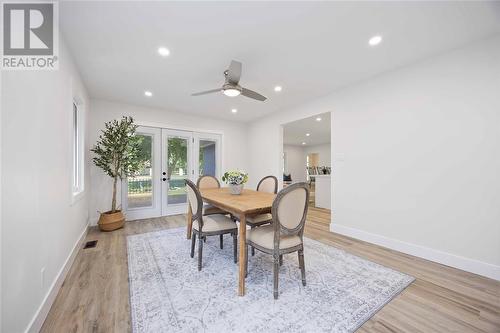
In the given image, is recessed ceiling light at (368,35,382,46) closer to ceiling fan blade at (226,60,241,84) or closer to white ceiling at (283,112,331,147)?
ceiling fan blade at (226,60,241,84)

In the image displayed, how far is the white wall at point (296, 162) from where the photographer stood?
10992 millimetres

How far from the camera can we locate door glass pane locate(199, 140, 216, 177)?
517 centimetres

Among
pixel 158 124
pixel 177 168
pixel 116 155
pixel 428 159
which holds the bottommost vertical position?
pixel 177 168

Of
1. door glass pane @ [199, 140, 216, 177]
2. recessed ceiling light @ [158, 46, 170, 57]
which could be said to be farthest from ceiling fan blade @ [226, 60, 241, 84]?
door glass pane @ [199, 140, 216, 177]

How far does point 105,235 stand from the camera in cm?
324

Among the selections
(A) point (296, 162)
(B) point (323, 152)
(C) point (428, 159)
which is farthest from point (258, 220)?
(A) point (296, 162)

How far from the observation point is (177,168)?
4730mm

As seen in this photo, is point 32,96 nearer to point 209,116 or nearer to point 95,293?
point 95,293

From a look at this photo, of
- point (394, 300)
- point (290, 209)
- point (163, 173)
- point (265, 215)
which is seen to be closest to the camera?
point (394, 300)

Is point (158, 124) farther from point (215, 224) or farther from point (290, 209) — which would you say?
point (290, 209)

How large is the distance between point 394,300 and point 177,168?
449cm

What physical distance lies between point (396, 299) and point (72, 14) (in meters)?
3.86

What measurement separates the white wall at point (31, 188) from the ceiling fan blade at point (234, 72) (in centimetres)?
160

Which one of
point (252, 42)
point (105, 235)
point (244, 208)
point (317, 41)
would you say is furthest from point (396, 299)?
point (105, 235)
